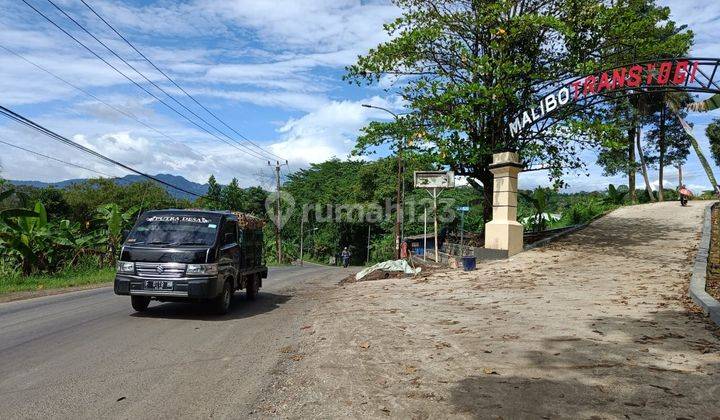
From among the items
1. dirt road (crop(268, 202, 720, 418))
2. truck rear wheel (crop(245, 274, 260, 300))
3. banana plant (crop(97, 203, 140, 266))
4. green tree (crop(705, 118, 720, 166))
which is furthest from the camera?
green tree (crop(705, 118, 720, 166))

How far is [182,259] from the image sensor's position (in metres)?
9.67

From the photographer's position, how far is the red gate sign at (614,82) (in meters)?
14.6

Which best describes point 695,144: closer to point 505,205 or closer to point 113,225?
point 505,205

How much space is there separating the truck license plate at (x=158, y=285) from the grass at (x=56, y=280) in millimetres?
8448

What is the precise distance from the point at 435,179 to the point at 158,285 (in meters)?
12.6

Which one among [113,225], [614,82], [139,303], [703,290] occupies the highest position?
[614,82]

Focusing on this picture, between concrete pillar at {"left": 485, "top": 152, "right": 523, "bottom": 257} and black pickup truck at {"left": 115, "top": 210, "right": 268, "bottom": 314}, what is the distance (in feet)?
34.1

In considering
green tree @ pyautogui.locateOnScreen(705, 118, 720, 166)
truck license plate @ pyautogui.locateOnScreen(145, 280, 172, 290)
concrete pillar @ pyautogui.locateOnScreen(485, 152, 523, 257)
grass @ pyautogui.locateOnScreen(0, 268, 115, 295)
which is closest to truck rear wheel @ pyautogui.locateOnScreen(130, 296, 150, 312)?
truck license plate @ pyautogui.locateOnScreen(145, 280, 172, 290)

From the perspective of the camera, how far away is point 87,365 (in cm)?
639

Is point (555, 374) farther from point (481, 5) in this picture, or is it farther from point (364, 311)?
point (481, 5)

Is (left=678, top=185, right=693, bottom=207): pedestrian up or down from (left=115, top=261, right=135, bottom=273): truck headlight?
up

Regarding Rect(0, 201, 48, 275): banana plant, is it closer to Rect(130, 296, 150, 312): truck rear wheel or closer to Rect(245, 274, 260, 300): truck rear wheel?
Rect(245, 274, 260, 300): truck rear wheel

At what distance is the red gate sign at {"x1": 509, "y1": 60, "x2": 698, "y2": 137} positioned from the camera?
574 inches

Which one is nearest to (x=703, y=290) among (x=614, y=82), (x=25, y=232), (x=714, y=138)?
(x=614, y=82)
